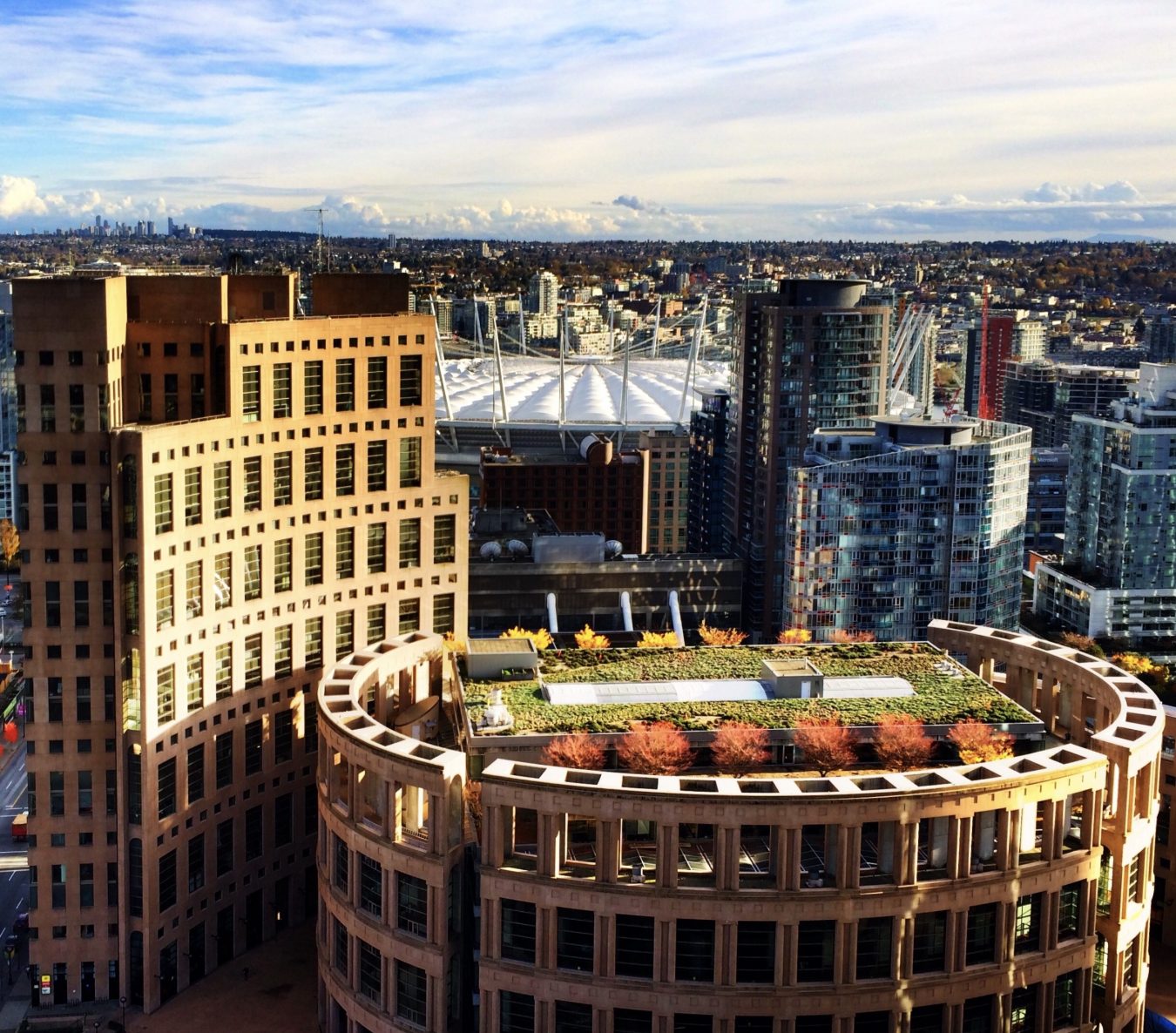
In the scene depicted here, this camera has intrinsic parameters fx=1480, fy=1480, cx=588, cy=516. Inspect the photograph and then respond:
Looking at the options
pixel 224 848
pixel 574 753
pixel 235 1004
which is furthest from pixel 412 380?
pixel 235 1004

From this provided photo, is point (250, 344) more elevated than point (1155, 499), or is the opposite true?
point (250, 344)

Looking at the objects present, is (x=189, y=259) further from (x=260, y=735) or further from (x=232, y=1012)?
(x=232, y=1012)

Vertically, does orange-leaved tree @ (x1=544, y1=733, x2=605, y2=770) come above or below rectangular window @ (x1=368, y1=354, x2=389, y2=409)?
below

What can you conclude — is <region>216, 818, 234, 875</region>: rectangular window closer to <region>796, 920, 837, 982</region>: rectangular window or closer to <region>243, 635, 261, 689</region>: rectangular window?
<region>243, 635, 261, 689</region>: rectangular window

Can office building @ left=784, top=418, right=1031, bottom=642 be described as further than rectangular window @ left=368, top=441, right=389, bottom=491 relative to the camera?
Yes

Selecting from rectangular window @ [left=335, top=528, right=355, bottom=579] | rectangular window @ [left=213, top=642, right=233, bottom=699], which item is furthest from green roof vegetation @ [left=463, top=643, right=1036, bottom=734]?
rectangular window @ [left=213, top=642, right=233, bottom=699]

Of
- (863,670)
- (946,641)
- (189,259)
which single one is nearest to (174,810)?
(863,670)

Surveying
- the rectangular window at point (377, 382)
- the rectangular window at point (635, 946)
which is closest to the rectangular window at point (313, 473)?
the rectangular window at point (377, 382)
